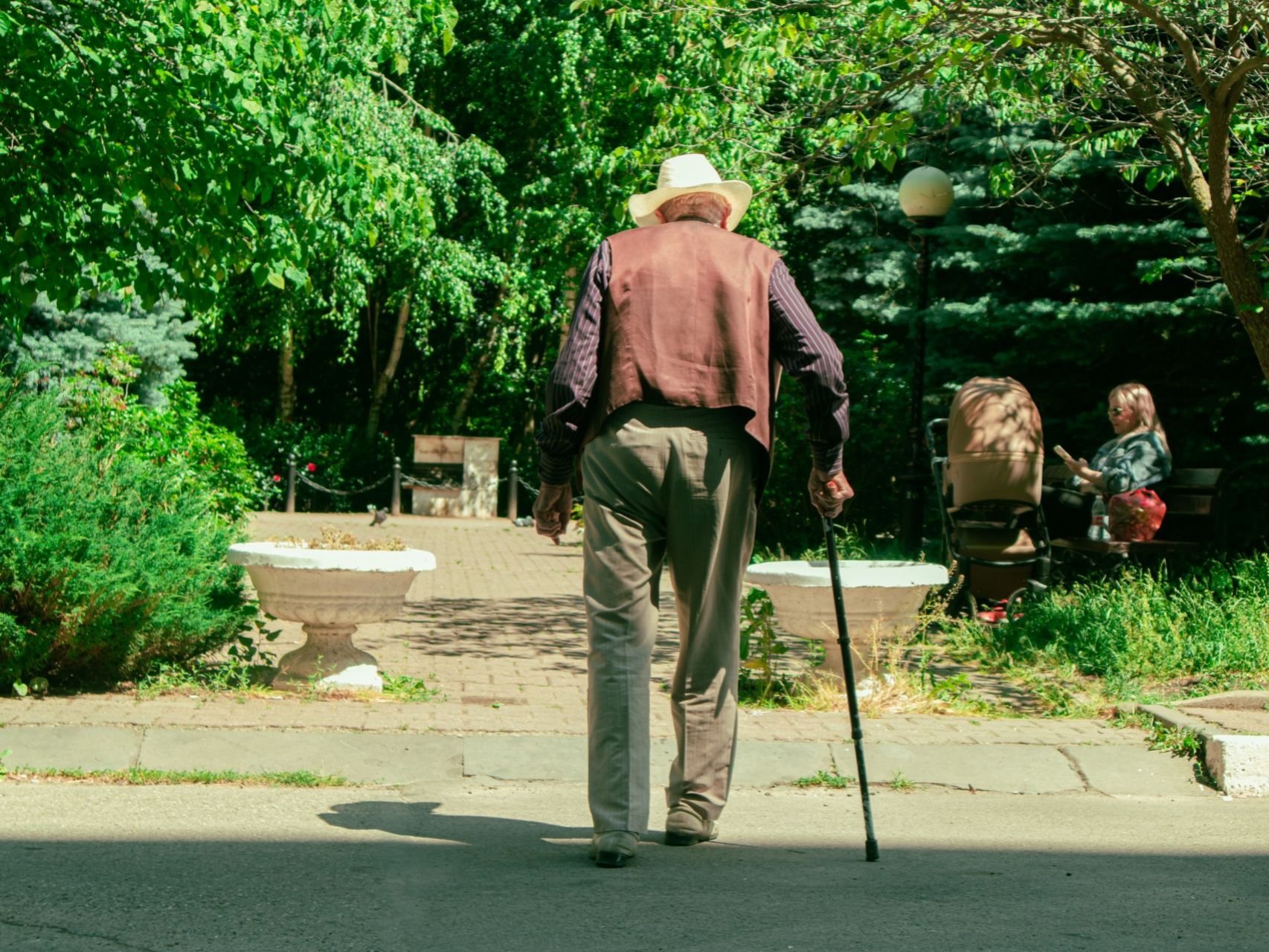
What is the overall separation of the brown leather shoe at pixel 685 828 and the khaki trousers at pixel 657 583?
3 centimetres

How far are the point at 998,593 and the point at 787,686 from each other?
345 centimetres

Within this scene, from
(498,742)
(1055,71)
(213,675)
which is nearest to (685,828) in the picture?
(498,742)

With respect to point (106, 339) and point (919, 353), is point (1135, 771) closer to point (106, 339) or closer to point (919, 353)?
point (919, 353)

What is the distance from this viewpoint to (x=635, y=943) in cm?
352

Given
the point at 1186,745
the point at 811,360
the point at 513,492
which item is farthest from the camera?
the point at 513,492

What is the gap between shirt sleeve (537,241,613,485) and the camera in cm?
438

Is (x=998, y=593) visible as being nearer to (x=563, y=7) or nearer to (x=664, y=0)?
(x=664, y=0)

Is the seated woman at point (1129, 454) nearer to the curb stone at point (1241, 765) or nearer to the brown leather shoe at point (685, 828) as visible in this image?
the curb stone at point (1241, 765)

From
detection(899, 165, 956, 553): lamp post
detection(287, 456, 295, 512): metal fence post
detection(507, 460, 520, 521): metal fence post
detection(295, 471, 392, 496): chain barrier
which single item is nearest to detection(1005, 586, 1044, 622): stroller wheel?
detection(899, 165, 956, 553): lamp post

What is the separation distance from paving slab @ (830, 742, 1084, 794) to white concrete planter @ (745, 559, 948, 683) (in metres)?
0.99

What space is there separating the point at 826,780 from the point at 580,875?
1.82 m

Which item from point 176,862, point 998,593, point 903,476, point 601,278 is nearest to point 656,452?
point 601,278

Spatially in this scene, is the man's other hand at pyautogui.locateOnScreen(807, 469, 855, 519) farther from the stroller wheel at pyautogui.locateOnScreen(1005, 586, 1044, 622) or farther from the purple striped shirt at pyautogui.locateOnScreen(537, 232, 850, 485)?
the stroller wheel at pyautogui.locateOnScreen(1005, 586, 1044, 622)

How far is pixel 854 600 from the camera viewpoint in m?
7.14
